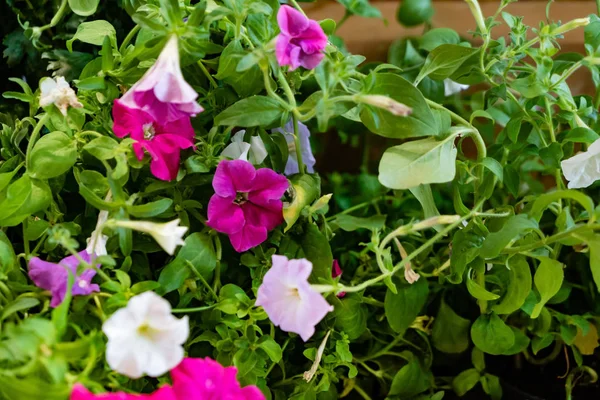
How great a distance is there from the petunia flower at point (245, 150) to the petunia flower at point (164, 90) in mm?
91

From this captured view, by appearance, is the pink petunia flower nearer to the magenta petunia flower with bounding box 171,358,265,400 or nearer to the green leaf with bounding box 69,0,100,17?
the magenta petunia flower with bounding box 171,358,265,400

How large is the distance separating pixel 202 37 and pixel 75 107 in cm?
12

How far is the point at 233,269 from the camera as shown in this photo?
549 mm

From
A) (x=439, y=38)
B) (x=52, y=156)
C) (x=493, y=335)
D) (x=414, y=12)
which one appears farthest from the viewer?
(x=414, y=12)

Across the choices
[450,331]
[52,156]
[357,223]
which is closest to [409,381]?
[450,331]

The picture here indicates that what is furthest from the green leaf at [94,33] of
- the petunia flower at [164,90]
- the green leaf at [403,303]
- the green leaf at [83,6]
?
the green leaf at [403,303]

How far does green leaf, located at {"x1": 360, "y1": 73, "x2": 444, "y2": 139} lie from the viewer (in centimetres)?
47

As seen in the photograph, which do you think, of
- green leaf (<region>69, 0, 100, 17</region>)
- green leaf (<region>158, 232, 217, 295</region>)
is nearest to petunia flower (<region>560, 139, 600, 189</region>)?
green leaf (<region>158, 232, 217, 295</region>)

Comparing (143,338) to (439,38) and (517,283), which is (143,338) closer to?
(517,283)

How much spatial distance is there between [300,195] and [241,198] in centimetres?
5

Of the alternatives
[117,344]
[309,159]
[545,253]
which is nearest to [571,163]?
[545,253]

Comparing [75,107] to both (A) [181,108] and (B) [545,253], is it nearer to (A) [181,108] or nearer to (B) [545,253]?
(A) [181,108]

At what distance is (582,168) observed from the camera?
0.51 metres

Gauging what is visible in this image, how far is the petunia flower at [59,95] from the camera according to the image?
459 mm
